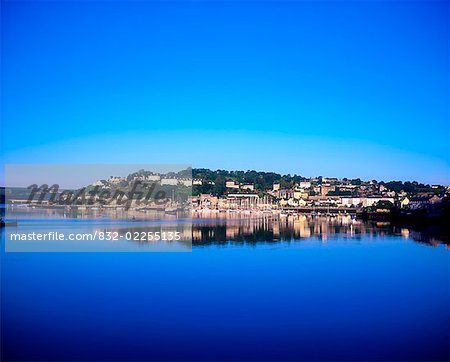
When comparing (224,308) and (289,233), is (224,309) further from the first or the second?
(289,233)

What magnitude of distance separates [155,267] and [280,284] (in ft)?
9.92

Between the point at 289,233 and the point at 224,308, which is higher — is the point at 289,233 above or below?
above

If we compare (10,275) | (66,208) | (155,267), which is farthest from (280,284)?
(66,208)

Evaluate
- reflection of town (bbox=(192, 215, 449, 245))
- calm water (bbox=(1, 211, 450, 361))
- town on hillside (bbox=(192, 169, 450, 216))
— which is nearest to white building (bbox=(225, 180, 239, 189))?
town on hillside (bbox=(192, 169, 450, 216))

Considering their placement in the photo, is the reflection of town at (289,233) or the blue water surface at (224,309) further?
the reflection of town at (289,233)

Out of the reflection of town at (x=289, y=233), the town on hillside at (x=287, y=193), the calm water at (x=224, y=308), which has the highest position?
the town on hillside at (x=287, y=193)

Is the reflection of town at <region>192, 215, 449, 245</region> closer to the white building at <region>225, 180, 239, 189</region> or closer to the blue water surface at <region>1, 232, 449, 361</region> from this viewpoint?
the blue water surface at <region>1, 232, 449, 361</region>

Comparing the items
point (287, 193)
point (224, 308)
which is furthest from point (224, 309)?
point (287, 193)

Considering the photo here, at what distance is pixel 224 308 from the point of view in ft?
21.2

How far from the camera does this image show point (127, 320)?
5840 millimetres

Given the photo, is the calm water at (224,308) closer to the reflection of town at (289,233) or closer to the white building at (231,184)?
the reflection of town at (289,233)

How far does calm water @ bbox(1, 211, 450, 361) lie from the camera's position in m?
4.89

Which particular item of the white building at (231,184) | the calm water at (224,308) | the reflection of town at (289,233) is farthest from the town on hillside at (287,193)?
the calm water at (224,308)

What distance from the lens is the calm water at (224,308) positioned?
4.89 m
